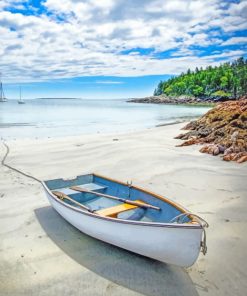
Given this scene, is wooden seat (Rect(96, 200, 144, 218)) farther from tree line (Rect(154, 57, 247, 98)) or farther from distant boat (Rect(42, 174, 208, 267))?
tree line (Rect(154, 57, 247, 98))

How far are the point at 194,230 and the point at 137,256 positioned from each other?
133 cm

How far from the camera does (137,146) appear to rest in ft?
46.1

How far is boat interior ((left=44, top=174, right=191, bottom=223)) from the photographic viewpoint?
5.15 metres

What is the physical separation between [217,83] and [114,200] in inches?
4774

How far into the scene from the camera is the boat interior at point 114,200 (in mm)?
5148

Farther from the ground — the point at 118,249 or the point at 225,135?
the point at 225,135

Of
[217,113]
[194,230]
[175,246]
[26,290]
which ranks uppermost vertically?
[217,113]

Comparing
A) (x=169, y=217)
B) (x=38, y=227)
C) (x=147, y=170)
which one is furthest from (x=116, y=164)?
(x=169, y=217)

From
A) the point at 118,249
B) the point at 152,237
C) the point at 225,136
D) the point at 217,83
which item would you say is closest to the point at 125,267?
the point at 118,249

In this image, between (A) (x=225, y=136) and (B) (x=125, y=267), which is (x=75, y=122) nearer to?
(A) (x=225, y=136)

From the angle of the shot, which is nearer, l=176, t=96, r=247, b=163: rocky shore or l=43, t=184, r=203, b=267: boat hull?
l=43, t=184, r=203, b=267: boat hull

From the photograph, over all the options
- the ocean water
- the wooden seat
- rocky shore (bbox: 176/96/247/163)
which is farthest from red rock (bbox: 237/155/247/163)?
the ocean water

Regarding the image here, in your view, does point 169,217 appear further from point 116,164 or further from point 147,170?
point 116,164

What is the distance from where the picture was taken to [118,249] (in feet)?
16.0
